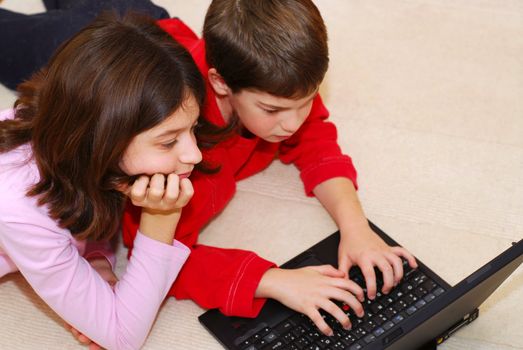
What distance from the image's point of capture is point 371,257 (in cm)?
99

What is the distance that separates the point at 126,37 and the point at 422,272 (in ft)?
1.72

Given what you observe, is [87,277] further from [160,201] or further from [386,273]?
[386,273]

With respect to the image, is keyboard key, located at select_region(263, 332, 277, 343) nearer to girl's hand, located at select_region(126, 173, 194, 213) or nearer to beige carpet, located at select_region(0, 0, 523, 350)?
beige carpet, located at select_region(0, 0, 523, 350)

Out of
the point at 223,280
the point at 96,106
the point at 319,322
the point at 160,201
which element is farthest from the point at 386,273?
the point at 96,106

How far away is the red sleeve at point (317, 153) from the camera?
113 cm

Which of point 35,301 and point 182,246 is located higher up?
point 182,246

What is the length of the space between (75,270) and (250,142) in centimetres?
36

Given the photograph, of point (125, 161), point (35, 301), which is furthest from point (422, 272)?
point (35, 301)

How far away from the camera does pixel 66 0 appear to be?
1378 mm

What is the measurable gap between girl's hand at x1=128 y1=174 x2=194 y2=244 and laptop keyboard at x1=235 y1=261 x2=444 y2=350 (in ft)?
0.60

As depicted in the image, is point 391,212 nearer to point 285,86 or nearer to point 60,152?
point 285,86

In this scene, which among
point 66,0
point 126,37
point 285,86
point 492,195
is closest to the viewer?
point 126,37

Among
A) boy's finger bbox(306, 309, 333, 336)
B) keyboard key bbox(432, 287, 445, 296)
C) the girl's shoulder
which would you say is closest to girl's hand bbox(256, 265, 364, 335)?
boy's finger bbox(306, 309, 333, 336)

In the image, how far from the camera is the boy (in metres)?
0.92
